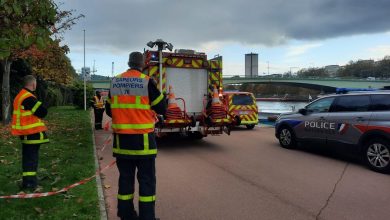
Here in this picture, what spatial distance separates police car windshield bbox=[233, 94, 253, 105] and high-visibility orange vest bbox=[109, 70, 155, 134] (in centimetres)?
1301

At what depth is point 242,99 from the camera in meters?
17.9

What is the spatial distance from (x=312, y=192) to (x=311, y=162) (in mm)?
2866

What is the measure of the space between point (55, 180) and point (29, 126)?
121cm

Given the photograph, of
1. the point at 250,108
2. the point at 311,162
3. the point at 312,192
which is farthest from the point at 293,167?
the point at 250,108

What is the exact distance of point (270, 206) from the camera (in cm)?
608

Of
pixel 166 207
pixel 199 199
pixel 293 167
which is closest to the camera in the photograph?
pixel 166 207

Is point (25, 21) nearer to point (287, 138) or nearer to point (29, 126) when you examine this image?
point (29, 126)

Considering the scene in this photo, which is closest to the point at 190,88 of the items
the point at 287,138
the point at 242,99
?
the point at 287,138

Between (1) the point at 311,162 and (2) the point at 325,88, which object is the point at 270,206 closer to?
(1) the point at 311,162

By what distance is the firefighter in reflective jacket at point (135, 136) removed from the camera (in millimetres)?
4754

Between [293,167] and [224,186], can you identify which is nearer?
[224,186]

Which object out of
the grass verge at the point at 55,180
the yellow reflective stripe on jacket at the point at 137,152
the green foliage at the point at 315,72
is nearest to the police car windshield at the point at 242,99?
the grass verge at the point at 55,180

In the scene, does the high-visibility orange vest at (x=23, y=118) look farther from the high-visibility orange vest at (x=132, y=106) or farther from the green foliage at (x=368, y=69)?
the green foliage at (x=368, y=69)

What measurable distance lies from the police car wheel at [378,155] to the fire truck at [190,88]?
156 inches
